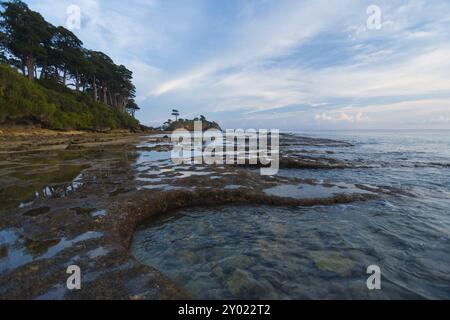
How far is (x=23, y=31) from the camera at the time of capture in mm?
41562

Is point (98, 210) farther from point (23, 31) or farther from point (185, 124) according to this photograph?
point (185, 124)

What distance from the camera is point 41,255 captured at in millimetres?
4020

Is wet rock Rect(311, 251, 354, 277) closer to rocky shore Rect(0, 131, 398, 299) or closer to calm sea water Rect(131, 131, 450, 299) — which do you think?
calm sea water Rect(131, 131, 450, 299)

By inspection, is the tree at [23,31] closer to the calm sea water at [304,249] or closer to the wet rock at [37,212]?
the wet rock at [37,212]

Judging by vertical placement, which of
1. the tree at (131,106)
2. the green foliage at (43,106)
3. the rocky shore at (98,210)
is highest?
the tree at (131,106)

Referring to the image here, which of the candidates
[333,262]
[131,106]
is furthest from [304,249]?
[131,106]

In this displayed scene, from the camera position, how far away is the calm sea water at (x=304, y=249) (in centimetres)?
385

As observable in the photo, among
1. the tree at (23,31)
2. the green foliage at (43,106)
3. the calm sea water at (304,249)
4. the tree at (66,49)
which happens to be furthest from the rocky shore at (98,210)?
the tree at (66,49)

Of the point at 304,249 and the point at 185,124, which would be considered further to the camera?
the point at 185,124

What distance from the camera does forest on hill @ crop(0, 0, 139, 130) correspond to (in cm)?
3131

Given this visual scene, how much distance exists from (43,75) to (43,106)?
27.3 metres

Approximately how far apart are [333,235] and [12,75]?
4359 centimetres
